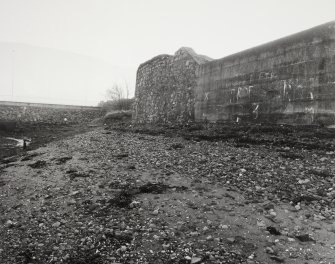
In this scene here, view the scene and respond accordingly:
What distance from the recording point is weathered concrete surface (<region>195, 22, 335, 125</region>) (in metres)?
10.7

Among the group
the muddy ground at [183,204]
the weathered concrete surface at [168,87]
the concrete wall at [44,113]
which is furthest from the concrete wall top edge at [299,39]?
the concrete wall at [44,113]

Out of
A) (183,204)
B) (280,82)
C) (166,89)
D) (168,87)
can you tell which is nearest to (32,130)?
(166,89)

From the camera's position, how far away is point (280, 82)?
12297 mm

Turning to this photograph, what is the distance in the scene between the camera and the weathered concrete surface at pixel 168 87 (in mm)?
18250

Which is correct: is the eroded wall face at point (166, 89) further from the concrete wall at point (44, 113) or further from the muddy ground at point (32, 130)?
the concrete wall at point (44, 113)

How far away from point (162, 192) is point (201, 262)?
3175 mm

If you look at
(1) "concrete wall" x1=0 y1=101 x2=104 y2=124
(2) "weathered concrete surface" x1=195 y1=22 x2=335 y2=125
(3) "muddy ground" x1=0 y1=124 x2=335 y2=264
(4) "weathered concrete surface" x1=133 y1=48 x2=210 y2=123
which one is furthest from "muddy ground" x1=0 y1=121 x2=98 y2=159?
(3) "muddy ground" x1=0 y1=124 x2=335 y2=264

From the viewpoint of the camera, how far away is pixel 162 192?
27.5ft

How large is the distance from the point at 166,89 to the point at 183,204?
1366 centimetres

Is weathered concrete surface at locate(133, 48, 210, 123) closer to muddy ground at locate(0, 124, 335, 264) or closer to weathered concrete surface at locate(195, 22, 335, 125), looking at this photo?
weathered concrete surface at locate(195, 22, 335, 125)

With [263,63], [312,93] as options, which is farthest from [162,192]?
[263,63]

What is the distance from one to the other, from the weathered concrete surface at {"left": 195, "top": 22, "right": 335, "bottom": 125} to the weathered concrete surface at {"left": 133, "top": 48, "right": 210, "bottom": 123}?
1846mm

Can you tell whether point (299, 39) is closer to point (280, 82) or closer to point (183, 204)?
point (280, 82)

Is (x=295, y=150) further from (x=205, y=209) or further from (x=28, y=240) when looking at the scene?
(x=28, y=240)
